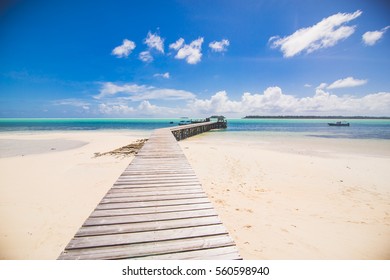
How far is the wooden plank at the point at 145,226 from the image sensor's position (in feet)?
8.17

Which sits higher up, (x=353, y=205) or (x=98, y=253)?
(x=98, y=253)

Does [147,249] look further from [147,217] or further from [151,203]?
[151,203]

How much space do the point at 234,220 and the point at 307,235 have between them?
1452 mm

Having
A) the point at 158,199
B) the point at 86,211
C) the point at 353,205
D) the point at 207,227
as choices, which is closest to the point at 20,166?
the point at 86,211

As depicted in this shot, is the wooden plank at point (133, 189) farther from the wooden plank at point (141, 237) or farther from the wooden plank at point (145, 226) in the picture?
the wooden plank at point (141, 237)

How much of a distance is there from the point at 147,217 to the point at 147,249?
0.68 m

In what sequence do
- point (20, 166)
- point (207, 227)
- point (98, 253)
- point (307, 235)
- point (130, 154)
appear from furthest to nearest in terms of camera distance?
point (130, 154) → point (20, 166) → point (307, 235) → point (207, 227) → point (98, 253)

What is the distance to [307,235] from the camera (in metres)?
3.94

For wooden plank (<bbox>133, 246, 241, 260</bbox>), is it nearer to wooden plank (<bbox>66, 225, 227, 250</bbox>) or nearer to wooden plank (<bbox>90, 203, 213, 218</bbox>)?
wooden plank (<bbox>66, 225, 227, 250</bbox>)

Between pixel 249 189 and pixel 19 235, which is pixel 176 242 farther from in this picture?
pixel 249 189

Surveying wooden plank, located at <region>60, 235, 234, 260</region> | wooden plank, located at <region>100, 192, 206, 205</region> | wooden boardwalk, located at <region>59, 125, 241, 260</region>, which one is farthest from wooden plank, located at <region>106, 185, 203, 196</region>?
wooden plank, located at <region>60, 235, 234, 260</region>

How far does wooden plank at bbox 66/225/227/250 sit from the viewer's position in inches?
89.4

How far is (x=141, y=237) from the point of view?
2393mm

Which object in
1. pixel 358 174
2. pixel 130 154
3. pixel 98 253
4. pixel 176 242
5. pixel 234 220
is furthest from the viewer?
pixel 130 154
